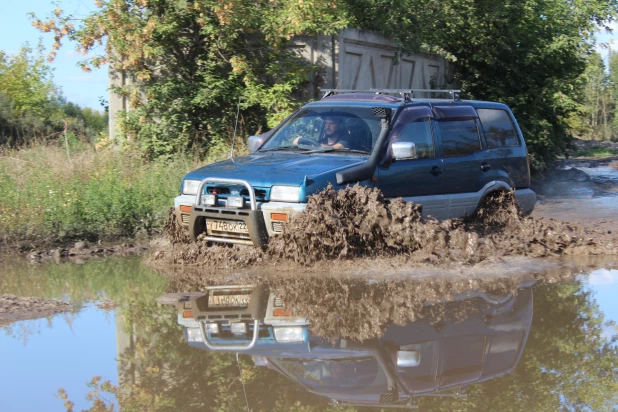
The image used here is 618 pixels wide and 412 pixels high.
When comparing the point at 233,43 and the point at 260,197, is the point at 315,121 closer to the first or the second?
the point at 260,197

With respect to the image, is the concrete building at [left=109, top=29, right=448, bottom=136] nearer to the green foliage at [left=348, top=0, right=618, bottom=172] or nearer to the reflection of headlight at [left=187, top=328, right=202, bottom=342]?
the green foliage at [left=348, top=0, right=618, bottom=172]

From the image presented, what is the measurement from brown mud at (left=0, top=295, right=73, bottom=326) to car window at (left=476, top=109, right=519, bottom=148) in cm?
613

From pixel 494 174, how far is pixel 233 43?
615 cm

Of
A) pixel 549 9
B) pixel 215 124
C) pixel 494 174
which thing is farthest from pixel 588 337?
pixel 549 9

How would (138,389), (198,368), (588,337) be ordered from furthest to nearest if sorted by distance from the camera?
(588,337) → (198,368) → (138,389)

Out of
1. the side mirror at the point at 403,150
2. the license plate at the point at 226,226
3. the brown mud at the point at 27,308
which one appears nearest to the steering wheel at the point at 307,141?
the side mirror at the point at 403,150

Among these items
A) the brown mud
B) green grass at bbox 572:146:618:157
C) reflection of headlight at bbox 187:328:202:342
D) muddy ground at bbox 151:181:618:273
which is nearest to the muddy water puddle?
reflection of headlight at bbox 187:328:202:342

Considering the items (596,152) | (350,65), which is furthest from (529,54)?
(596,152)

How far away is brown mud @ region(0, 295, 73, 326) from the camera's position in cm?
728

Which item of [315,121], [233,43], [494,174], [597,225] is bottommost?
[597,225]

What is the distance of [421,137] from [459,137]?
0.75 meters

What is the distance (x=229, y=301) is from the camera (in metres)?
7.82

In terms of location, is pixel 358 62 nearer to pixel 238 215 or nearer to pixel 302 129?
pixel 302 129

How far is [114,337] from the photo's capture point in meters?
6.63
